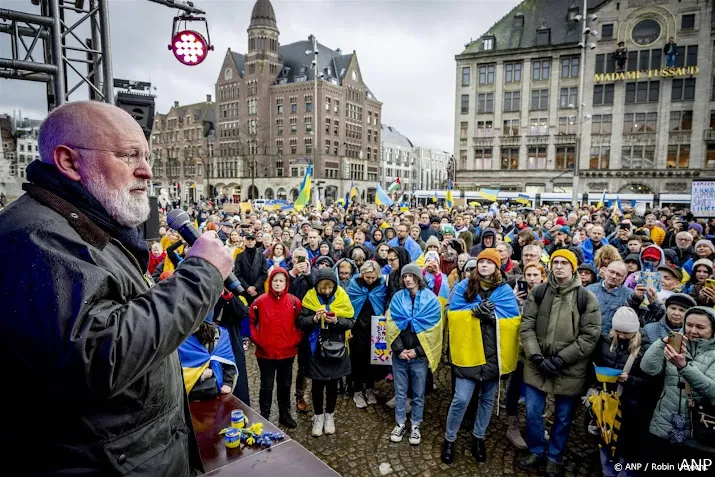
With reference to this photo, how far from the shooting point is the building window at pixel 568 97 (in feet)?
138

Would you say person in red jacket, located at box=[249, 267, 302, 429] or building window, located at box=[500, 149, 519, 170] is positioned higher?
building window, located at box=[500, 149, 519, 170]

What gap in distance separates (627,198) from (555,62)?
66.5ft

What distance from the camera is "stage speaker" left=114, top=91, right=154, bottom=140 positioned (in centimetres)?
634

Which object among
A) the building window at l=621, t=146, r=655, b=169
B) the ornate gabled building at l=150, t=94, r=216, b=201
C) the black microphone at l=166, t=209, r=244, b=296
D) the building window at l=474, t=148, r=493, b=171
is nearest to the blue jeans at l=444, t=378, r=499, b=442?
the black microphone at l=166, t=209, r=244, b=296

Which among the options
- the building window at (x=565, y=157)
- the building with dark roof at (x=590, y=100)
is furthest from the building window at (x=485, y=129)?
the building window at (x=565, y=157)

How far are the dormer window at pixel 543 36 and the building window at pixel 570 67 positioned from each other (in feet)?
9.25


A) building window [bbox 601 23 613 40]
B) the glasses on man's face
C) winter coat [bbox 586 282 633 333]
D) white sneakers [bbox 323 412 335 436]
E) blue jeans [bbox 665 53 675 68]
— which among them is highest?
building window [bbox 601 23 613 40]

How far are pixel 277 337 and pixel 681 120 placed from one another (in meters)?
48.5

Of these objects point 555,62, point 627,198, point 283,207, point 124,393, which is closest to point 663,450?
point 124,393

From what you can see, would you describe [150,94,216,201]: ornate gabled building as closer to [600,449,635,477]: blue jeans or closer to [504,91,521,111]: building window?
[504,91,521,111]: building window

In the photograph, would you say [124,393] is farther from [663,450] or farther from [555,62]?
[555,62]

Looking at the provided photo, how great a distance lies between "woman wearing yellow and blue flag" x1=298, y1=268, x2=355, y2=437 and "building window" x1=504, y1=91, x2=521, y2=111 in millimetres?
45483

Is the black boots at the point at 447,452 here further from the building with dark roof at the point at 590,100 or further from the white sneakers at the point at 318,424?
the building with dark roof at the point at 590,100

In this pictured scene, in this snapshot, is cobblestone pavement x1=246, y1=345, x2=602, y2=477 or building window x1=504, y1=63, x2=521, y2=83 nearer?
cobblestone pavement x1=246, y1=345, x2=602, y2=477
